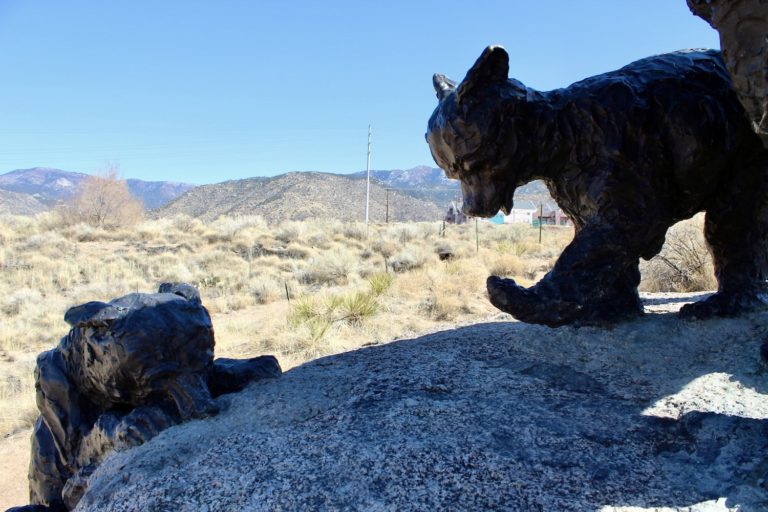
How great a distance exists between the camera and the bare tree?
91.0ft

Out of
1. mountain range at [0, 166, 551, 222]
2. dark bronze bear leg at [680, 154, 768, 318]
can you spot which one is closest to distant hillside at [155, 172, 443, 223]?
mountain range at [0, 166, 551, 222]

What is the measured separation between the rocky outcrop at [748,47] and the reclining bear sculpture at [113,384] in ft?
7.88

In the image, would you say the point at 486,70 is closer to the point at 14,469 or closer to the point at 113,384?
the point at 113,384

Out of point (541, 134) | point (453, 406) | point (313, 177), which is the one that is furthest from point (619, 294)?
point (313, 177)

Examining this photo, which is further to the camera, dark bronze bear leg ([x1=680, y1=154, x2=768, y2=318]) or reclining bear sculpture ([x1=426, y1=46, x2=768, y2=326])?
dark bronze bear leg ([x1=680, y1=154, x2=768, y2=318])

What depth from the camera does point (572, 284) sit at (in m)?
2.43

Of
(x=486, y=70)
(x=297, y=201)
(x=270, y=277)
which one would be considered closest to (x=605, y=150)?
(x=486, y=70)

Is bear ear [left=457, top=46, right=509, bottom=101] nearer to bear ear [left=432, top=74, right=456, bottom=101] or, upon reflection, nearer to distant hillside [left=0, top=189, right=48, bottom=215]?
bear ear [left=432, top=74, right=456, bottom=101]

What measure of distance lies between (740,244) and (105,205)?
103 feet

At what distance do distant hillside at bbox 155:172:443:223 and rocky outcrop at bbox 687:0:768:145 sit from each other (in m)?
55.9

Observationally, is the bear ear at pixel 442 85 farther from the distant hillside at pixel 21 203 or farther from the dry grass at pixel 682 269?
the distant hillside at pixel 21 203

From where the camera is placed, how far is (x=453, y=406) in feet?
8.34

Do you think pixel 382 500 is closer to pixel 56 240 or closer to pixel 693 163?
pixel 693 163

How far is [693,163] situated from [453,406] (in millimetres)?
1655
